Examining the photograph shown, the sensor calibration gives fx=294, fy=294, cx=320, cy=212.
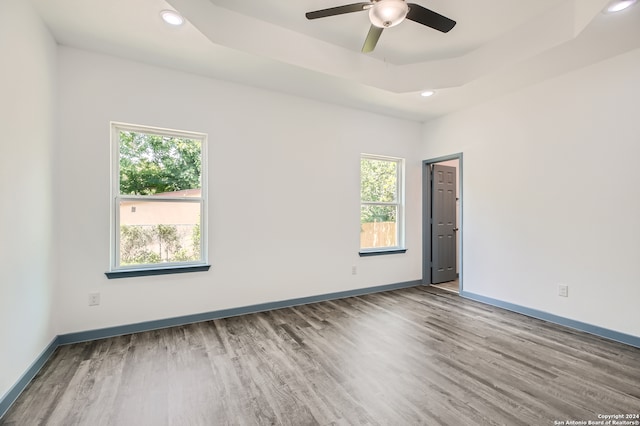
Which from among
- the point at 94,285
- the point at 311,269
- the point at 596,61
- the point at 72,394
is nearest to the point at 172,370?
the point at 72,394

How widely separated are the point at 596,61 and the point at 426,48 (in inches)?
66.1

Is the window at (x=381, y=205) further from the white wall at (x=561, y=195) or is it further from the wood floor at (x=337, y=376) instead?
the wood floor at (x=337, y=376)

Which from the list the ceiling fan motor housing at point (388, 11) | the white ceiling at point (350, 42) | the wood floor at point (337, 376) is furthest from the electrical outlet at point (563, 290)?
the ceiling fan motor housing at point (388, 11)

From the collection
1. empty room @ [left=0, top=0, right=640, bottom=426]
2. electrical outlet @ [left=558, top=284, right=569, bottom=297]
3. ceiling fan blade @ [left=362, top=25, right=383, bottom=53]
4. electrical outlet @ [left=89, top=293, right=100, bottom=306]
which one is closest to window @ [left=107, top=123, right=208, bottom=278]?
empty room @ [left=0, top=0, right=640, bottom=426]

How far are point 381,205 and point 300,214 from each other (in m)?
1.51

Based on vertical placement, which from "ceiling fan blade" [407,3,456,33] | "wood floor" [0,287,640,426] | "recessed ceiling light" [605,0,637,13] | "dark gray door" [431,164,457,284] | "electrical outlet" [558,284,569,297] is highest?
"recessed ceiling light" [605,0,637,13]

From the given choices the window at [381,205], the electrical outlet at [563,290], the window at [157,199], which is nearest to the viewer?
the window at [157,199]

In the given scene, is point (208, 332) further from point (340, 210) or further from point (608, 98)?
point (608, 98)

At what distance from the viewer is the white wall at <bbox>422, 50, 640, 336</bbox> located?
9.37 feet

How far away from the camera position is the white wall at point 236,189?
9.30 feet

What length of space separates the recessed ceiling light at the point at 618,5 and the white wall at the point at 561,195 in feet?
2.95

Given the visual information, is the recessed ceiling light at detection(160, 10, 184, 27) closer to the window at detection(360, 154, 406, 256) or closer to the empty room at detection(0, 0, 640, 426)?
the empty room at detection(0, 0, 640, 426)

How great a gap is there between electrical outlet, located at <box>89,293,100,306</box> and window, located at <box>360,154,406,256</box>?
3.24 metres

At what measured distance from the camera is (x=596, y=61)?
299 cm
